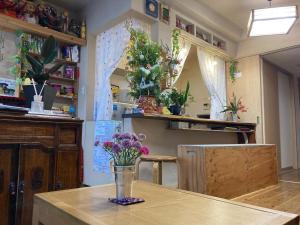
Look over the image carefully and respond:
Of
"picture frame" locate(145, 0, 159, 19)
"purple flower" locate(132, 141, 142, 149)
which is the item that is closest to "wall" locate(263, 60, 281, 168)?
"picture frame" locate(145, 0, 159, 19)

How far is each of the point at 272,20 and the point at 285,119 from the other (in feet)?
11.8

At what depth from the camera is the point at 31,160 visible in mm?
1530

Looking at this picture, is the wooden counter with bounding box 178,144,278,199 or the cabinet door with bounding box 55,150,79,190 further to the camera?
the wooden counter with bounding box 178,144,278,199

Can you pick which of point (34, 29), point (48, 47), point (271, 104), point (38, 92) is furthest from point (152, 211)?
point (271, 104)

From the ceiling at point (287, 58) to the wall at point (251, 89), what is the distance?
343 mm

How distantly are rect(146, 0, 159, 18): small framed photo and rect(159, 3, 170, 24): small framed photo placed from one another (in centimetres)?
12

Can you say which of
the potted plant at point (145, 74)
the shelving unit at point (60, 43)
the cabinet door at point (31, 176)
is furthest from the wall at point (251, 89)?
the cabinet door at point (31, 176)

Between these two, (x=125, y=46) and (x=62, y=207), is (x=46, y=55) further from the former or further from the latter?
(x=125, y=46)

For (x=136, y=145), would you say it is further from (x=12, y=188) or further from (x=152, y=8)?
(x=152, y=8)

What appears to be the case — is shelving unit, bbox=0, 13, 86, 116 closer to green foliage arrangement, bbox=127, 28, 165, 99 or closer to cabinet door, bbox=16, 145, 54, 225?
green foliage arrangement, bbox=127, 28, 165, 99

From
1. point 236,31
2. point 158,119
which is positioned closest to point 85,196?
point 158,119

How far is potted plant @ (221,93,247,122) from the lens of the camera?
5.20 meters

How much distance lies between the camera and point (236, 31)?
17.7 feet

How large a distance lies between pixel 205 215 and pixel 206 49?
4.57 m
